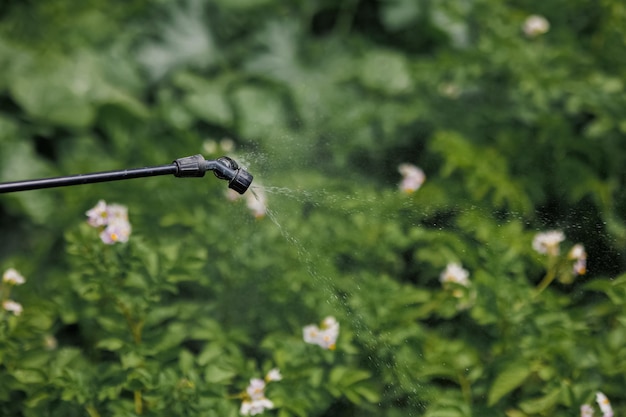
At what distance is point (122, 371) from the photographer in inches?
69.8

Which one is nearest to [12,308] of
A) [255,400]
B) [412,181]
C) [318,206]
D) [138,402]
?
[138,402]

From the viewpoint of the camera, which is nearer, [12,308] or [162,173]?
[162,173]

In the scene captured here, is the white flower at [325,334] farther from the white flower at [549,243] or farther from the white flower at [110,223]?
the white flower at [549,243]

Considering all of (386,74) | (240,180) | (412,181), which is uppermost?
(240,180)

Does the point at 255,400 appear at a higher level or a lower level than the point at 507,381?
lower

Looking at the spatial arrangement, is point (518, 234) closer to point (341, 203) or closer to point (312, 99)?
point (341, 203)

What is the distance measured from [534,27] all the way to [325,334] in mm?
1857

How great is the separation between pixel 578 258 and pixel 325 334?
67 centimetres

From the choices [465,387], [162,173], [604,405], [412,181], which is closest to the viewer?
[162,173]

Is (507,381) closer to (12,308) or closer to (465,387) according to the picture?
(465,387)

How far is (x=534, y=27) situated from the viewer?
3.17 meters

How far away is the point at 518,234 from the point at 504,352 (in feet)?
1.19

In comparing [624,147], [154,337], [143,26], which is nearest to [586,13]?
[624,147]

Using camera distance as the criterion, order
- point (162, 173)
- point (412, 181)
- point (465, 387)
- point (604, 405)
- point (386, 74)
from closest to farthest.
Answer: point (162, 173)
point (604, 405)
point (465, 387)
point (412, 181)
point (386, 74)
